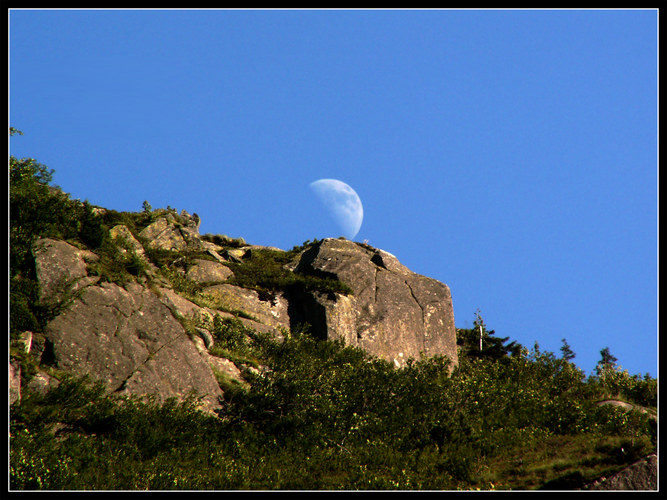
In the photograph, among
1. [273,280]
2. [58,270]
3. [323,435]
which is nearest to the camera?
[323,435]

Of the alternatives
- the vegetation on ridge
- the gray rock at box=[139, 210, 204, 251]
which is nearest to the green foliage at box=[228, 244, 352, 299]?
the gray rock at box=[139, 210, 204, 251]

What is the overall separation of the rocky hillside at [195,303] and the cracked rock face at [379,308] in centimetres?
8

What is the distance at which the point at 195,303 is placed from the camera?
95.3 feet

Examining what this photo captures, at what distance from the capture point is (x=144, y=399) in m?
19.8

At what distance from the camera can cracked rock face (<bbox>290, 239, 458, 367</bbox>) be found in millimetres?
32500

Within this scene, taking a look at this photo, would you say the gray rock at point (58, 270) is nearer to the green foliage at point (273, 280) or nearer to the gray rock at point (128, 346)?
the gray rock at point (128, 346)

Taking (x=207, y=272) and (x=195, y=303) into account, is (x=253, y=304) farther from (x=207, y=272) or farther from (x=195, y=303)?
(x=195, y=303)

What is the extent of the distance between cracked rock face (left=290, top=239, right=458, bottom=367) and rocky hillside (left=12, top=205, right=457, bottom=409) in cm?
8

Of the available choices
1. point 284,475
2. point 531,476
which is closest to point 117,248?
point 284,475

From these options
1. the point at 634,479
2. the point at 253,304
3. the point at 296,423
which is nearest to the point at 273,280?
the point at 253,304

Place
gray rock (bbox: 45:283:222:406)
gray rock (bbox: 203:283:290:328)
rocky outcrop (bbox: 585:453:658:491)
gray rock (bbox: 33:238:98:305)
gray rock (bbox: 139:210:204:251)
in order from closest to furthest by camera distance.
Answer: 1. rocky outcrop (bbox: 585:453:658:491)
2. gray rock (bbox: 45:283:222:406)
3. gray rock (bbox: 33:238:98:305)
4. gray rock (bbox: 203:283:290:328)
5. gray rock (bbox: 139:210:204:251)

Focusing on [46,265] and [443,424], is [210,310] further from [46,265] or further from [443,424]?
[443,424]

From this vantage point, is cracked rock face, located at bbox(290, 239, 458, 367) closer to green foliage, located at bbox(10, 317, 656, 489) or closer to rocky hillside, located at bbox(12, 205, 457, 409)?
rocky hillside, located at bbox(12, 205, 457, 409)

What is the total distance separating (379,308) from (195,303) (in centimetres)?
1116
